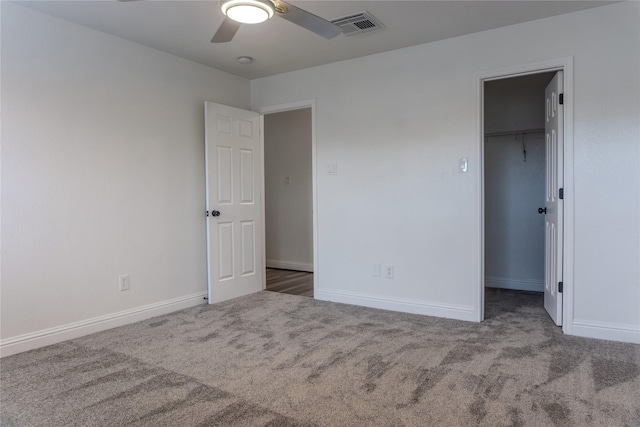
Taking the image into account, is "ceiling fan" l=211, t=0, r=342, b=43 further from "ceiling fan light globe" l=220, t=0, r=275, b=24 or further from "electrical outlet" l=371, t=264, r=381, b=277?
"electrical outlet" l=371, t=264, r=381, b=277

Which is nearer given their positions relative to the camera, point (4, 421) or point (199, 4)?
point (4, 421)

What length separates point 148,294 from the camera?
3674 millimetres

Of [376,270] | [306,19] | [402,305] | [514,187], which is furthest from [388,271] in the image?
[306,19]

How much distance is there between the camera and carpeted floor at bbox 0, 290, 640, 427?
6.50ft

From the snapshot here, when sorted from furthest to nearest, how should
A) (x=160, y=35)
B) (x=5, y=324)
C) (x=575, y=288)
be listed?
(x=160, y=35)
(x=575, y=288)
(x=5, y=324)

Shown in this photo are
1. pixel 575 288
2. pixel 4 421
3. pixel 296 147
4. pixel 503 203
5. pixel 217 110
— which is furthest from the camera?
pixel 296 147

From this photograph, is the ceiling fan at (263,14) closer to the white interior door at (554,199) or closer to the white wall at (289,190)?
the white interior door at (554,199)

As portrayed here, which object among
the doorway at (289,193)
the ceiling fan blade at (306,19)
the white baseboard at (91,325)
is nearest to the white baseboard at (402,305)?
the white baseboard at (91,325)

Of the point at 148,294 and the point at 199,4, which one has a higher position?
the point at 199,4

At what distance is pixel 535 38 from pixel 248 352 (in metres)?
3.16

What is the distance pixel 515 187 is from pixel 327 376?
350 cm

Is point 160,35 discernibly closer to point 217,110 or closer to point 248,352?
point 217,110

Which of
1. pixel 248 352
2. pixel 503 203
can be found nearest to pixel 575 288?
pixel 503 203

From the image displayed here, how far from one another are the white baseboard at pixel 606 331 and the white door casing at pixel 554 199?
176 millimetres
